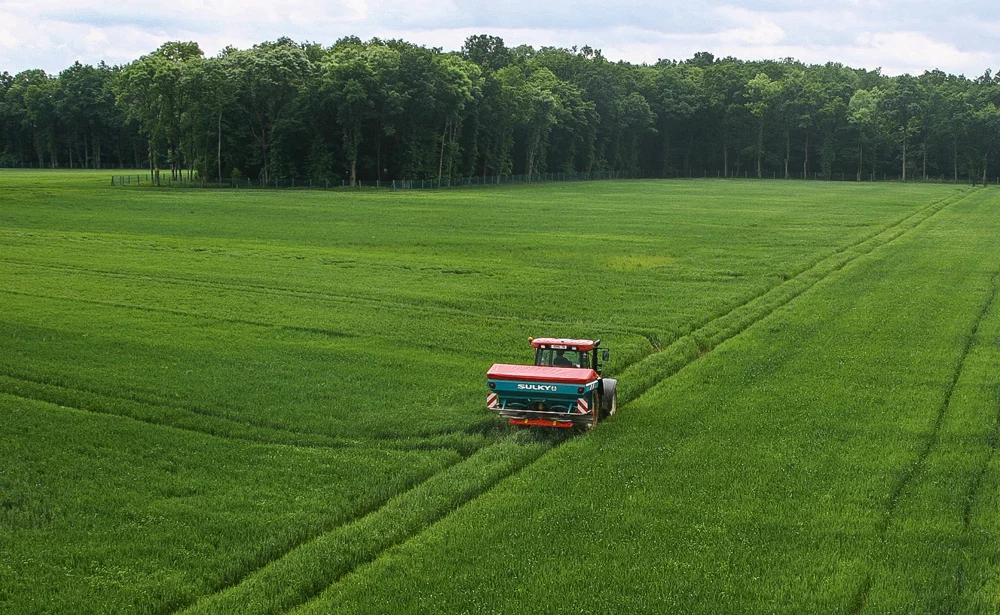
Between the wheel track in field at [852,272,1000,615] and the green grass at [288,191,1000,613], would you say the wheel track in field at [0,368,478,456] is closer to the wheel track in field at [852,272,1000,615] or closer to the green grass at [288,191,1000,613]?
the green grass at [288,191,1000,613]

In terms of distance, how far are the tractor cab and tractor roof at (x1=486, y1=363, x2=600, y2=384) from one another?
2.95ft

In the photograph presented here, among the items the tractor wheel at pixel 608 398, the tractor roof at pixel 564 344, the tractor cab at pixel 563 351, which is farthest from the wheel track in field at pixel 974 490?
the tractor roof at pixel 564 344

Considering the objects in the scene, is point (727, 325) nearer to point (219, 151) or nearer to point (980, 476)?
point (980, 476)

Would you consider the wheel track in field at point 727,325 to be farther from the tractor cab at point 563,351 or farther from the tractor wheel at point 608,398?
the tractor cab at point 563,351

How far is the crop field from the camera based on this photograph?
593 inches

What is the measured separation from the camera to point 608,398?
80.1ft

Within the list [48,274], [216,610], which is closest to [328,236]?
[48,274]

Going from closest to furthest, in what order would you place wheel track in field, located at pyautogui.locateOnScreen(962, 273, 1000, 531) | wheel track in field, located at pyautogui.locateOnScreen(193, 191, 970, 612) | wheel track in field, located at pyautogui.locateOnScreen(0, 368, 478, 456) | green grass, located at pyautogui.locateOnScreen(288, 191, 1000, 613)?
green grass, located at pyautogui.locateOnScreen(288, 191, 1000, 613) < wheel track in field, located at pyautogui.locateOnScreen(193, 191, 970, 612) < wheel track in field, located at pyautogui.locateOnScreen(962, 273, 1000, 531) < wheel track in field, located at pyautogui.locateOnScreen(0, 368, 478, 456)

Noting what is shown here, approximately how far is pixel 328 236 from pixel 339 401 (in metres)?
43.8

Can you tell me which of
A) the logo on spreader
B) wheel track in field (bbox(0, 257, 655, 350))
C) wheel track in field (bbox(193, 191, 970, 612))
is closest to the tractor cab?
the logo on spreader

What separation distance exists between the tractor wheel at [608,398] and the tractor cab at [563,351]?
41 cm

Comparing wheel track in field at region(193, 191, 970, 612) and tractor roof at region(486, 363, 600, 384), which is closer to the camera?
wheel track in field at region(193, 191, 970, 612)

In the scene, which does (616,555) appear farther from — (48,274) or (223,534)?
(48,274)

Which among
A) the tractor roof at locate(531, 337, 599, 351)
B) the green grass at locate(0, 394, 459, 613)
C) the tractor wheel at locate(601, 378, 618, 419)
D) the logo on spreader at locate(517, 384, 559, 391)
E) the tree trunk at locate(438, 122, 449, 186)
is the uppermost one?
the tree trunk at locate(438, 122, 449, 186)
